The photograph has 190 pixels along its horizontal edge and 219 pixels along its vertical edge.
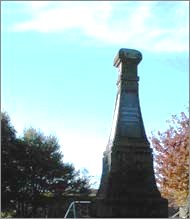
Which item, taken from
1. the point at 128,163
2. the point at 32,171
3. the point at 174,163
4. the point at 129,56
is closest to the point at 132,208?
the point at 128,163

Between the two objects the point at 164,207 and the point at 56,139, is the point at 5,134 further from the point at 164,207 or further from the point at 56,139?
the point at 164,207

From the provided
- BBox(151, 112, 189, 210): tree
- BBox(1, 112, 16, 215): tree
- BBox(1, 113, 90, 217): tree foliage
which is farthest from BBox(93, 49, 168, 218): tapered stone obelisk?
BBox(1, 113, 90, 217): tree foliage

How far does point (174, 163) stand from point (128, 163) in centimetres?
1626

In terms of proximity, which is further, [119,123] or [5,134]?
[5,134]

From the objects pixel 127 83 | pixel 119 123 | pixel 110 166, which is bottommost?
pixel 110 166

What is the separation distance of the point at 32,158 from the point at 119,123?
24584 millimetres

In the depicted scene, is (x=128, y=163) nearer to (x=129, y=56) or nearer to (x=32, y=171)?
(x=129, y=56)

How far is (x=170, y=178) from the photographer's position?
26.0m

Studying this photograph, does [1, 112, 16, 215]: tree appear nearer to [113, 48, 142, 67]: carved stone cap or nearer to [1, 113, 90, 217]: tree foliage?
[1, 113, 90, 217]: tree foliage

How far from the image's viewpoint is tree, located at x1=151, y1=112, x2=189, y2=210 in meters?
25.2

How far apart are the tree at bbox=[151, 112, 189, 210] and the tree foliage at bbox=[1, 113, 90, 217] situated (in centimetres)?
959

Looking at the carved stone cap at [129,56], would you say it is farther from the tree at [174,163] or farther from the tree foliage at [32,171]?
the tree foliage at [32,171]

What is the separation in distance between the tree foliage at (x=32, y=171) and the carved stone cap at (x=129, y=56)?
22560mm

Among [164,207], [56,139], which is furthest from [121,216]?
[56,139]
